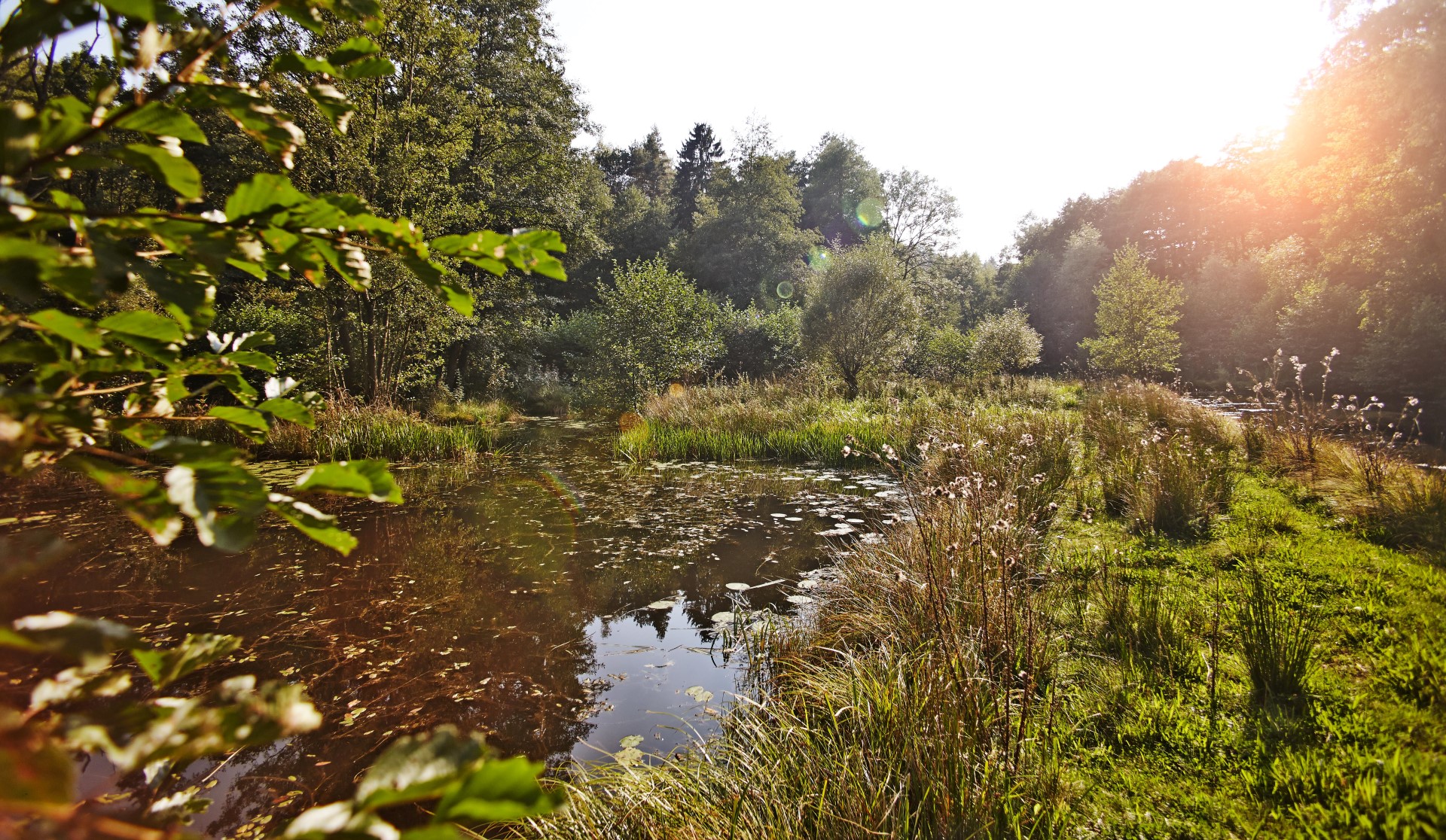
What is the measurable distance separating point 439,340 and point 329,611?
11.4 m

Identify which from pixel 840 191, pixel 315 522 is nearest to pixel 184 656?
pixel 315 522

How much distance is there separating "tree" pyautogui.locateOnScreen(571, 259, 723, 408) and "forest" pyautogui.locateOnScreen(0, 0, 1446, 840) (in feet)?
5.26

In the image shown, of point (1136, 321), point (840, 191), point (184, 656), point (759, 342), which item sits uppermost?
point (840, 191)

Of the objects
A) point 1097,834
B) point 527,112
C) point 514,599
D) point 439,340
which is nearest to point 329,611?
point 514,599

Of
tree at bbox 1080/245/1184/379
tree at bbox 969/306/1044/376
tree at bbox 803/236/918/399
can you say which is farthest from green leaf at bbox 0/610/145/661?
tree at bbox 1080/245/1184/379

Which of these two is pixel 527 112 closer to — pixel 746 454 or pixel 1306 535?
pixel 746 454

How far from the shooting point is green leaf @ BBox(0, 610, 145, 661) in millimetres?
419

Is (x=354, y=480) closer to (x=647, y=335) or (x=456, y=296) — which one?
(x=456, y=296)

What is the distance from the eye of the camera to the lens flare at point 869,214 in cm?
3659

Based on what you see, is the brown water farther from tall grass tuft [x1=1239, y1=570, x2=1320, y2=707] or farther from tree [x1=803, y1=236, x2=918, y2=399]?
tree [x1=803, y1=236, x2=918, y2=399]

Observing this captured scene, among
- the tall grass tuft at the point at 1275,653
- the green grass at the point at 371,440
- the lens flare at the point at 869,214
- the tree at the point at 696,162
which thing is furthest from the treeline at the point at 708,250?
the tree at the point at 696,162

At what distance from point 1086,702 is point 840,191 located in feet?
131

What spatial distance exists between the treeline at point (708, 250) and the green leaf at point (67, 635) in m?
0.75

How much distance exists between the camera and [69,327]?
2.14ft
